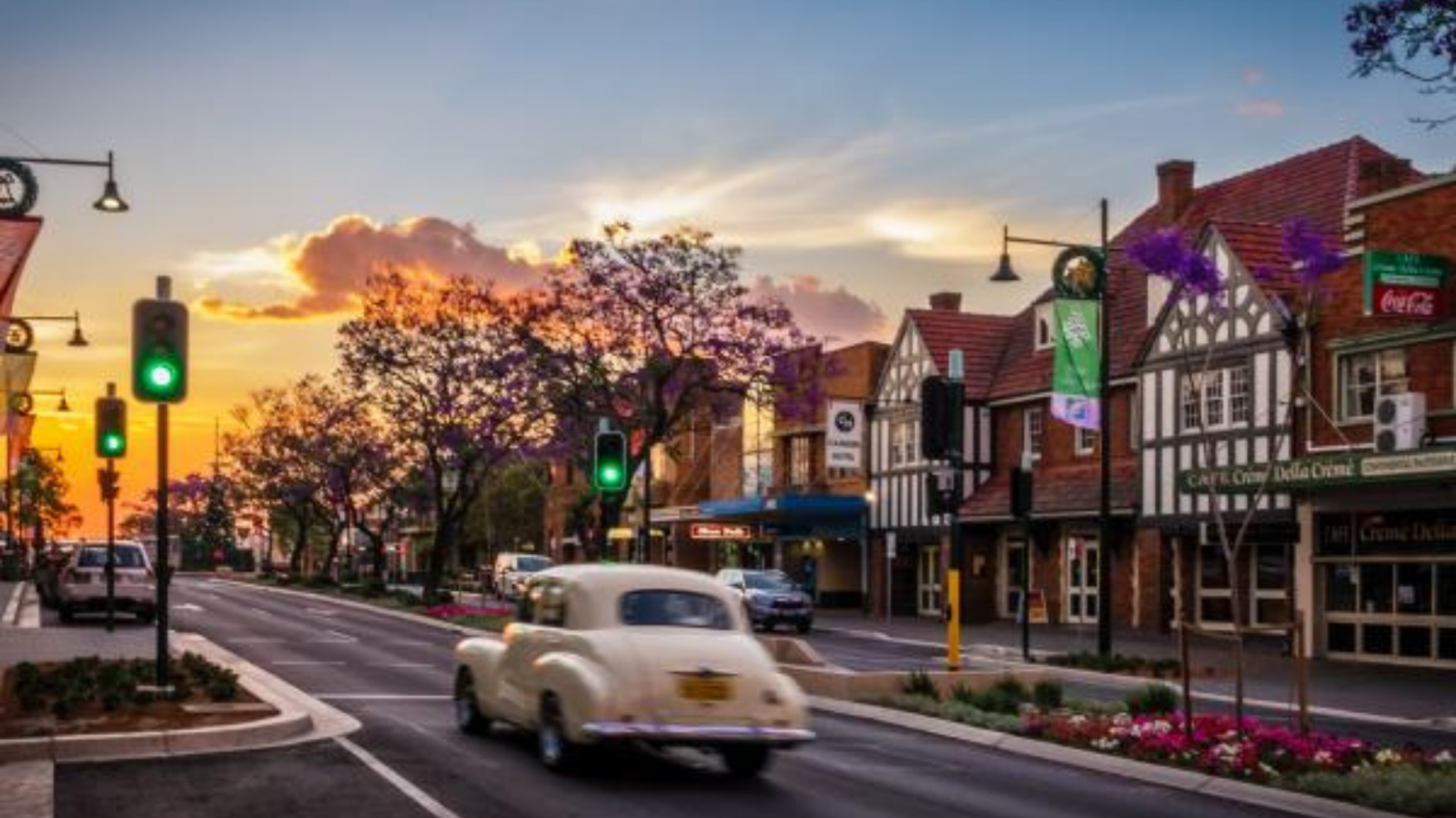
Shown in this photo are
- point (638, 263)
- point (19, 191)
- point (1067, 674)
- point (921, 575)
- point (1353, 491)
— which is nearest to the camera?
point (19, 191)

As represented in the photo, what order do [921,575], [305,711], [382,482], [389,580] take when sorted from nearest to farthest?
[305,711] < [921,575] < [382,482] < [389,580]

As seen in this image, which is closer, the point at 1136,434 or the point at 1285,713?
the point at 1285,713

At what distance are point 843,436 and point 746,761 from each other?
1507 inches

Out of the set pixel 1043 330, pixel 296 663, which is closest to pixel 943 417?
pixel 296 663

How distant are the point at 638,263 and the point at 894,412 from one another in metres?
15.0

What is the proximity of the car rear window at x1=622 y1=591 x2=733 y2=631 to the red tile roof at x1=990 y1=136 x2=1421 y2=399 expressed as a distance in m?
26.6

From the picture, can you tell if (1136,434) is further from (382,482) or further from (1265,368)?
(382,482)

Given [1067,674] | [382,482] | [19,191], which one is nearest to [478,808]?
[19,191]

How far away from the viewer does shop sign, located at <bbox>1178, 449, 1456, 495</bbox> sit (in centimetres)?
2664

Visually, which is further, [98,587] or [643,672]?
[98,587]

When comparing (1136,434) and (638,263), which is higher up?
(638,263)

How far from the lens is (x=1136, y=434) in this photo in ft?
131

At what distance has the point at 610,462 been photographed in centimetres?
1891

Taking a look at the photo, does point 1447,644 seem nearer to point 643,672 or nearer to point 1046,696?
point 1046,696
